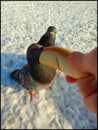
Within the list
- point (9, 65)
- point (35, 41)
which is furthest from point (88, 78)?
point (35, 41)

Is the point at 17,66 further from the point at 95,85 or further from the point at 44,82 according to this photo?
the point at 95,85

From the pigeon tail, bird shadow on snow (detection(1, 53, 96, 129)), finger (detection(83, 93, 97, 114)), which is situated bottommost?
bird shadow on snow (detection(1, 53, 96, 129))

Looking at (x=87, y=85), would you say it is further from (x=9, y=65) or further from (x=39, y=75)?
(x=9, y=65)

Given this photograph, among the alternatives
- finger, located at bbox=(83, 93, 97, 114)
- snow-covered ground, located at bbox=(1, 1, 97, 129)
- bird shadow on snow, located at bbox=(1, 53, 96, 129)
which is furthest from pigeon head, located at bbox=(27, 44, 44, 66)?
bird shadow on snow, located at bbox=(1, 53, 96, 129)

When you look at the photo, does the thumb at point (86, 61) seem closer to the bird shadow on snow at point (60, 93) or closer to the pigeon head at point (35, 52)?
the pigeon head at point (35, 52)

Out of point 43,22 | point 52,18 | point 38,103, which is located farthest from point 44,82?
point 52,18

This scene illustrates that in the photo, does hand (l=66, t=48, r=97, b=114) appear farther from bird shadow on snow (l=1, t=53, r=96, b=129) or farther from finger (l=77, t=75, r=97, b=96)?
bird shadow on snow (l=1, t=53, r=96, b=129)

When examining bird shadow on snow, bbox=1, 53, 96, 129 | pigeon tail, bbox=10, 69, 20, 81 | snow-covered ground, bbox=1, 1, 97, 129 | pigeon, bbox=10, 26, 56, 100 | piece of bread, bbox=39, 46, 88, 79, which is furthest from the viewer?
pigeon tail, bbox=10, 69, 20, 81

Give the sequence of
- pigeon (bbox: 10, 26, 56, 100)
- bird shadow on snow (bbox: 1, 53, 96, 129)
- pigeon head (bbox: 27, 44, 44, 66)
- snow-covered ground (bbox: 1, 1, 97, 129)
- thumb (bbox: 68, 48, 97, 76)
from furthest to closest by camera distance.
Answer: bird shadow on snow (bbox: 1, 53, 96, 129) < snow-covered ground (bbox: 1, 1, 97, 129) < pigeon (bbox: 10, 26, 56, 100) < pigeon head (bbox: 27, 44, 44, 66) < thumb (bbox: 68, 48, 97, 76)

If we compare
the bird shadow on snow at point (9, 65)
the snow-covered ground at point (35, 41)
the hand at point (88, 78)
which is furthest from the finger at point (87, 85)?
the bird shadow on snow at point (9, 65)
